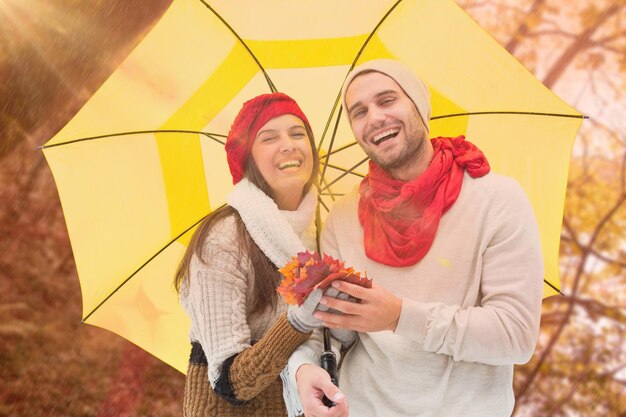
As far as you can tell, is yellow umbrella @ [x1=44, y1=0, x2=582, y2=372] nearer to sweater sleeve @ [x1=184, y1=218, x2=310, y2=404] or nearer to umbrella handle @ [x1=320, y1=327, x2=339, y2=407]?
sweater sleeve @ [x1=184, y1=218, x2=310, y2=404]

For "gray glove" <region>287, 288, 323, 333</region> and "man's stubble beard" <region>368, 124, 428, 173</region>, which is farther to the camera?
"man's stubble beard" <region>368, 124, 428, 173</region>

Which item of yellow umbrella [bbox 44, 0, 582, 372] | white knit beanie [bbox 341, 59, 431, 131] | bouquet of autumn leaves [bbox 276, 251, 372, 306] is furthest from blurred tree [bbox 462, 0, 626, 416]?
bouquet of autumn leaves [bbox 276, 251, 372, 306]

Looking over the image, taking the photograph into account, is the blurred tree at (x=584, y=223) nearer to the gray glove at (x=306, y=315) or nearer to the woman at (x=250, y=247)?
the woman at (x=250, y=247)

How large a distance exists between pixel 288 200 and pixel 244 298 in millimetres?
192

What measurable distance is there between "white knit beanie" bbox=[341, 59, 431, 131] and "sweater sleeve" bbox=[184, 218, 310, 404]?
378 mm

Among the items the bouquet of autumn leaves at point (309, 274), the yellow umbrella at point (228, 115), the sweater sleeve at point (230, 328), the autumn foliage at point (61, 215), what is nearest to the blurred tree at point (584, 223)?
the autumn foliage at point (61, 215)

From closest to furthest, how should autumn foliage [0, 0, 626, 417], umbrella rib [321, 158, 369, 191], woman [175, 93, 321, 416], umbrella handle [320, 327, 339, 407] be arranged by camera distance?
umbrella handle [320, 327, 339, 407], woman [175, 93, 321, 416], umbrella rib [321, 158, 369, 191], autumn foliage [0, 0, 626, 417]

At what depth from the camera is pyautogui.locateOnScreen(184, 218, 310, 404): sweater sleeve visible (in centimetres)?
113

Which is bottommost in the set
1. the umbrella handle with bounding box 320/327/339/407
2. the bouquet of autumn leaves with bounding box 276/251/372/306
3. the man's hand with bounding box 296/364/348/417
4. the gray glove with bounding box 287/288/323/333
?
the man's hand with bounding box 296/364/348/417

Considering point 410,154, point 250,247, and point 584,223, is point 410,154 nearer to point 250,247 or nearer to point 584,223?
point 250,247

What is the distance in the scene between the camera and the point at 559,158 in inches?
50.9

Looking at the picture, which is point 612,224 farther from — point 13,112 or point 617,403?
point 13,112

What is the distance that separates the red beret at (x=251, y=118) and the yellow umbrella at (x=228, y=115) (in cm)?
3

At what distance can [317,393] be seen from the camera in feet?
3.41
